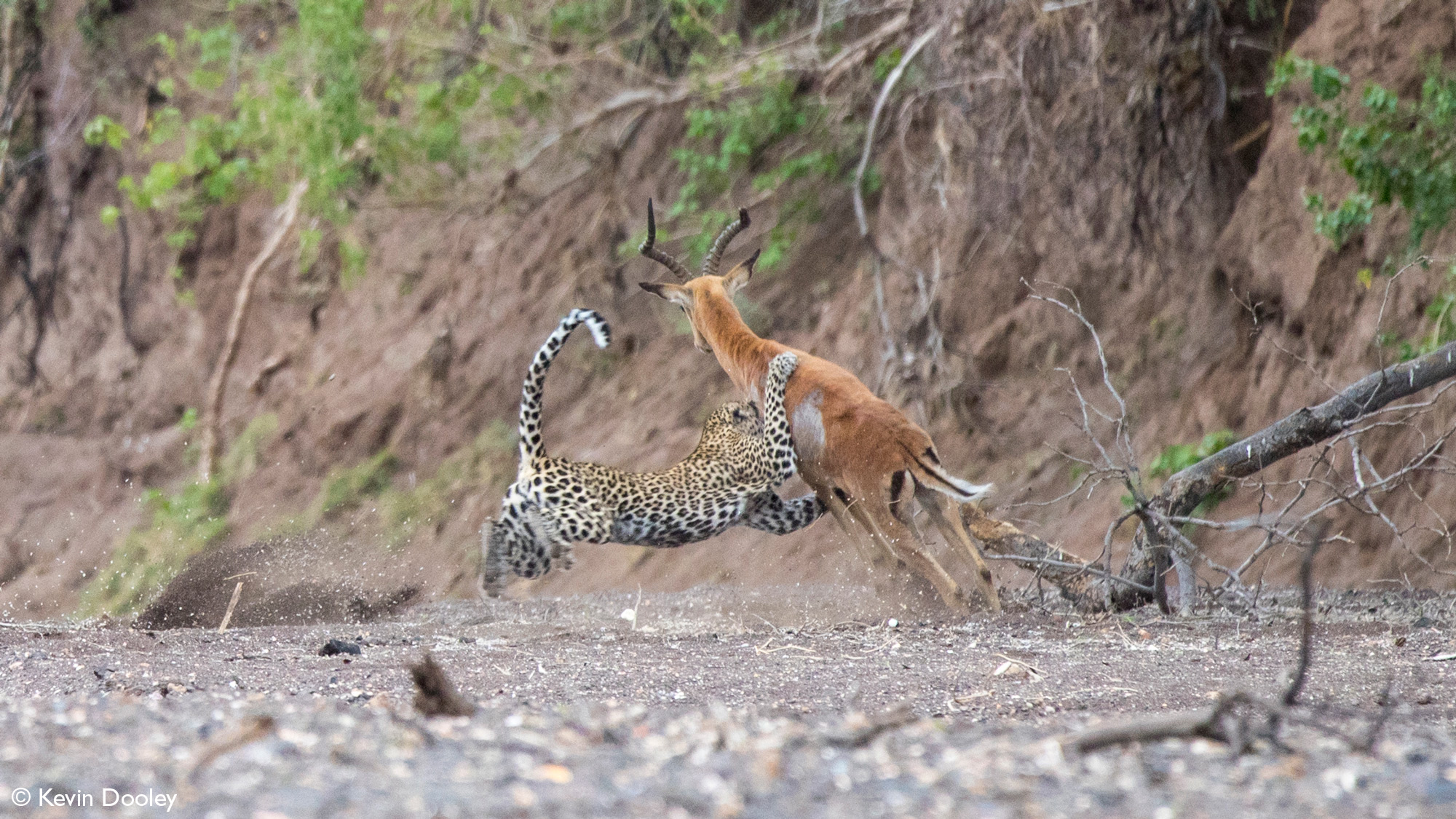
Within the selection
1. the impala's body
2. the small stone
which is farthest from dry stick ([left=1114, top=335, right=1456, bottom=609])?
the small stone

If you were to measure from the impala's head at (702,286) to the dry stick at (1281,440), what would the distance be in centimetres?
308

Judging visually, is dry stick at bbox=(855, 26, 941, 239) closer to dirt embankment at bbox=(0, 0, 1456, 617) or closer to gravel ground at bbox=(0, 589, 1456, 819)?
dirt embankment at bbox=(0, 0, 1456, 617)

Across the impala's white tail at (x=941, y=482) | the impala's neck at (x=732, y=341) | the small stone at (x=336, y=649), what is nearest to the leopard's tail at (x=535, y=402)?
the impala's neck at (x=732, y=341)

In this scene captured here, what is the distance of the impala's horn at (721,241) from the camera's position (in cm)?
922

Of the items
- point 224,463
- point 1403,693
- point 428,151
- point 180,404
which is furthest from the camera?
point 180,404

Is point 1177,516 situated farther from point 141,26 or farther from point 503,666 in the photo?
point 141,26

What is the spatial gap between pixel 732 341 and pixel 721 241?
0.92m

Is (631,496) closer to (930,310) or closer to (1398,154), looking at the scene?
(930,310)

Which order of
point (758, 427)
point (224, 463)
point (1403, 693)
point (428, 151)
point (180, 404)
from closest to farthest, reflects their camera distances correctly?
1. point (1403, 693)
2. point (758, 427)
3. point (428, 151)
4. point (224, 463)
5. point (180, 404)

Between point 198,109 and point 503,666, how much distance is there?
13003 millimetres

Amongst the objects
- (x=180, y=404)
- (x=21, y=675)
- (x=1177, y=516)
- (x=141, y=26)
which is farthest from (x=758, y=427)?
(x=141, y=26)

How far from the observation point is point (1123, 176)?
11164 millimetres

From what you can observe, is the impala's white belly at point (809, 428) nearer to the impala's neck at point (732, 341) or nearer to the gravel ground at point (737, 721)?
the impala's neck at point (732, 341)

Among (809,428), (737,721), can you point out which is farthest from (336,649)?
(737,721)
